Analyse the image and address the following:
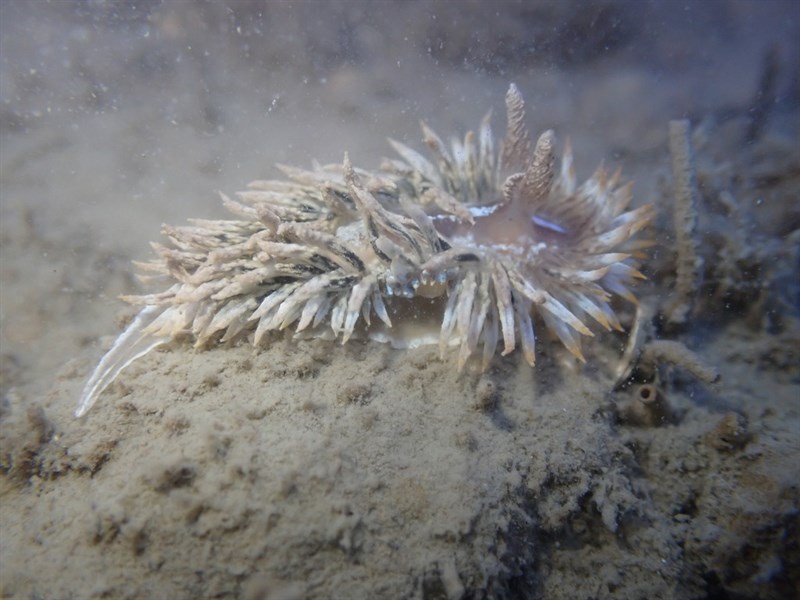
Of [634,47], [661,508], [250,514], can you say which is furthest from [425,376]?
[634,47]

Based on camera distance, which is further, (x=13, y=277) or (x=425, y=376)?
(x=13, y=277)

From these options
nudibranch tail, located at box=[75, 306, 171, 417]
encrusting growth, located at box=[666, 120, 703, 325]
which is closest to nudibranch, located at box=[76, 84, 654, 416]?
nudibranch tail, located at box=[75, 306, 171, 417]

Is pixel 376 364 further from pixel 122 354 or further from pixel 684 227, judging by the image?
pixel 684 227

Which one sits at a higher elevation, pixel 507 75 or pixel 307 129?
pixel 507 75

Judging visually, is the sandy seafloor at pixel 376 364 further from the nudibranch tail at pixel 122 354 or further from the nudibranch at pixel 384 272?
the nudibranch at pixel 384 272

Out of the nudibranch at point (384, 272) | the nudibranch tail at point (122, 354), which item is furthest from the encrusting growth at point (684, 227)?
the nudibranch tail at point (122, 354)

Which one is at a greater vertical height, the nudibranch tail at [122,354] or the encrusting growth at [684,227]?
the encrusting growth at [684,227]

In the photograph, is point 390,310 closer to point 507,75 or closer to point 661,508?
point 661,508
